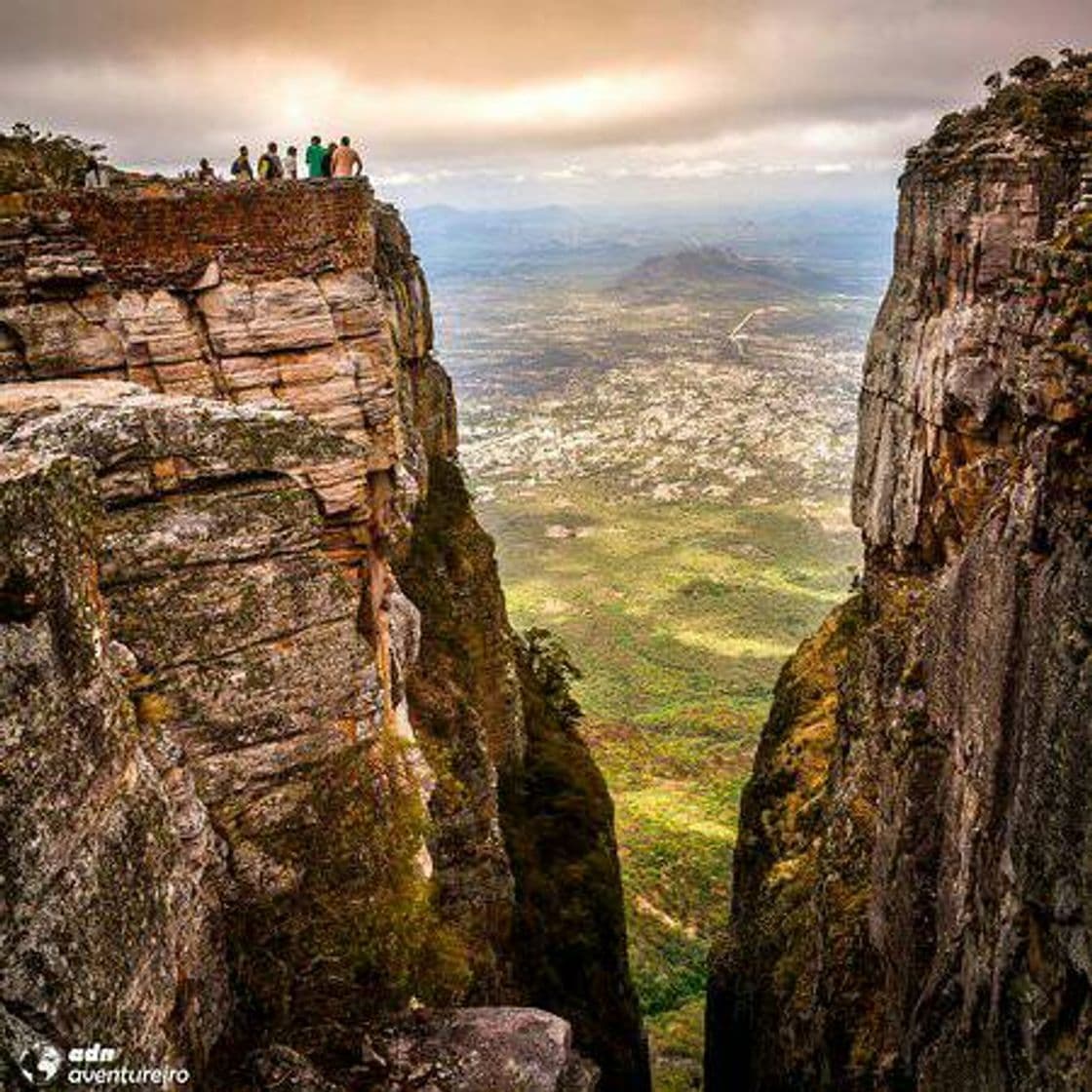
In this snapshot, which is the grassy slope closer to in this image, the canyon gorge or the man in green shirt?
the canyon gorge

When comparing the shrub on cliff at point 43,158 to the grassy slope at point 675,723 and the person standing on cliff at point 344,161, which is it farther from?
the grassy slope at point 675,723

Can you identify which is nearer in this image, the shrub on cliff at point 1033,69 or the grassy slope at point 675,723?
the shrub on cliff at point 1033,69

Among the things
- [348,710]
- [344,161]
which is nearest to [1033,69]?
[344,161]

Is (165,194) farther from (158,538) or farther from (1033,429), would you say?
(1033,429)

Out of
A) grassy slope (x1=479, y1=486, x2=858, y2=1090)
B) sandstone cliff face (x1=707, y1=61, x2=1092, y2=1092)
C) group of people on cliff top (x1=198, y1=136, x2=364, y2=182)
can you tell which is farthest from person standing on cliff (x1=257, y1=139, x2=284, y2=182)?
grassy slope (x1=479, y1=486, x2=858, y2=1090)

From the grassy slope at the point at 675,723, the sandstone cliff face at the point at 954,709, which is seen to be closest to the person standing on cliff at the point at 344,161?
the sandstone cliff face at the point at 954,709

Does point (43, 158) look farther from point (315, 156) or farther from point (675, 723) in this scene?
point (675, 723)
